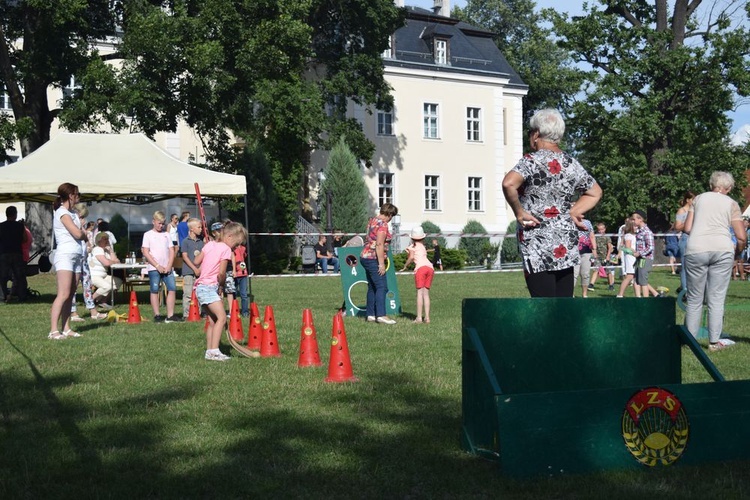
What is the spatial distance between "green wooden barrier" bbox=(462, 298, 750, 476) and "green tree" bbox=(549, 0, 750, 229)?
34728 millimetres

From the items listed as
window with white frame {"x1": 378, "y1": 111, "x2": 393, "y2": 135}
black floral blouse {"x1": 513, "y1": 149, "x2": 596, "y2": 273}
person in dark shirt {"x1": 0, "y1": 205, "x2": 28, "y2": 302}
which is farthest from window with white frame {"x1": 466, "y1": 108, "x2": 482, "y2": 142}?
black floral blouse {"x1": 513, "y1": 149, "x2": 596, "y2": 273}

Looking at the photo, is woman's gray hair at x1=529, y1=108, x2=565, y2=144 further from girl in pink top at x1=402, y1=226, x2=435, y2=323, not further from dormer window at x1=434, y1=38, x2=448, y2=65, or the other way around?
dormer window at x1=434, y1=38, x2=448, y2=65

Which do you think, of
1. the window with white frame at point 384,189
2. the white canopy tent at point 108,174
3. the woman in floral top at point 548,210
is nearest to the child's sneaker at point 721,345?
the woman in floral top at point 548,210

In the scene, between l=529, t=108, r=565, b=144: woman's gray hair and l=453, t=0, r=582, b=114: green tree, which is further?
l=453, t=0, r=582, b=114: green tree

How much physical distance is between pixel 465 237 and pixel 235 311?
32.2 meters

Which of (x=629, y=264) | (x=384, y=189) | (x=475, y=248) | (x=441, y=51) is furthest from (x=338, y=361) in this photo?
(x=441, y=51)

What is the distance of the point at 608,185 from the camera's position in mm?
41219

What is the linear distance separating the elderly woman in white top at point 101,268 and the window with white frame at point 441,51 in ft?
107

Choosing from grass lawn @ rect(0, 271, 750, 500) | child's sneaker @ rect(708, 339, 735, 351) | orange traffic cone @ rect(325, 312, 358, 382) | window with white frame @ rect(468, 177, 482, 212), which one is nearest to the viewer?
grass lawn @ rect(0, 271, 750, 500)

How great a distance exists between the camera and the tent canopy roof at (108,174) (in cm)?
1731

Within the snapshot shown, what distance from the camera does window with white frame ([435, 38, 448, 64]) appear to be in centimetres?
4850

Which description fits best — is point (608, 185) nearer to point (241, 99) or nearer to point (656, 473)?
point (241, 99)

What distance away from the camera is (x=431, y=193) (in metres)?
48.7

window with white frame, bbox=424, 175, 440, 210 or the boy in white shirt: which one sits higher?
window with white frame, bbox=424, 175, 440, 210
